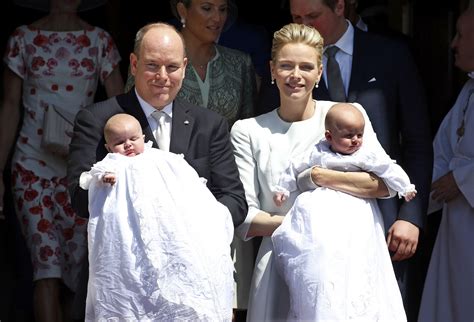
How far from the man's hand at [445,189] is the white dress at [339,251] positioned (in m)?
0.93

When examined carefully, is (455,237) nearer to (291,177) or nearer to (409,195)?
(409,195)

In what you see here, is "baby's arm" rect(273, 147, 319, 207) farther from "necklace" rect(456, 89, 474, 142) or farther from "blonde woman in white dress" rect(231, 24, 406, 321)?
"necklace" rect(456, 89, 474, 142)

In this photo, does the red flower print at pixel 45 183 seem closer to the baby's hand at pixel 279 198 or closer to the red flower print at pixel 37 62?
the red flower print at pixel 37 62

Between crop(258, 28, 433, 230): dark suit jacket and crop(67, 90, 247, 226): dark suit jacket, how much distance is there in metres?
0.54

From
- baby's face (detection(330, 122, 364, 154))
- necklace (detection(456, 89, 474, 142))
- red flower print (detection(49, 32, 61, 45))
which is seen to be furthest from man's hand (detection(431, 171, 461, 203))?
red flower print (detection(49, 32, 61, 45))

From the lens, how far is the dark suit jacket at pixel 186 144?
4.94m

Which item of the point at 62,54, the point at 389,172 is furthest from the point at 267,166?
the point at 62,54

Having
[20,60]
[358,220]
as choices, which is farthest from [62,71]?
[358,220]

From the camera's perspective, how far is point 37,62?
643cm

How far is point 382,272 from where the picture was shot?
504cm

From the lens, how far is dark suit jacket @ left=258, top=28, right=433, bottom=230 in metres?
5.47

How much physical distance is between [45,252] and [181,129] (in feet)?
5.23

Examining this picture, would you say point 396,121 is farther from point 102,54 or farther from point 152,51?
point 102,54

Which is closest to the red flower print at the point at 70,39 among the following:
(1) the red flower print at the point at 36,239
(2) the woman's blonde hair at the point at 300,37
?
(1) the red flower print at the point at 36,239
